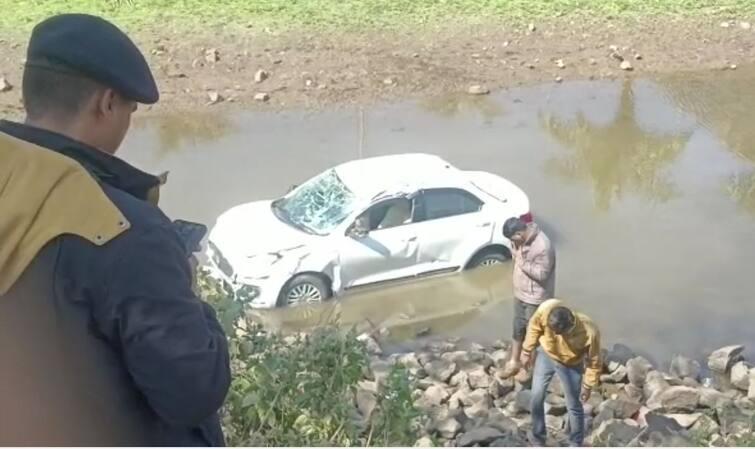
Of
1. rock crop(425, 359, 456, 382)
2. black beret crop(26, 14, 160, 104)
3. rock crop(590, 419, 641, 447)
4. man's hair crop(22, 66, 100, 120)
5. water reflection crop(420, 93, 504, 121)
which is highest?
black beret crop(26, 14, 160, 104)

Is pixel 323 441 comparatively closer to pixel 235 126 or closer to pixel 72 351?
pixel 72 351

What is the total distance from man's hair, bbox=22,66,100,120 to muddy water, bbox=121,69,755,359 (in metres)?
7.05

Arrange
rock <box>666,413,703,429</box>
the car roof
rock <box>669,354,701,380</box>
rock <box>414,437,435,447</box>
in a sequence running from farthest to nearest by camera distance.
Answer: the car roof
rock <box>669,354,701,380</box>
rock <box>666,413,703,429</box>
rock <box>414,437,435,447</box>

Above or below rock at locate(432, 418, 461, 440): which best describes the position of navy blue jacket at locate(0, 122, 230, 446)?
above

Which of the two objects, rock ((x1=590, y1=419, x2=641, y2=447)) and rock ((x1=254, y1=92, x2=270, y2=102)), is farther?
rock ((x1=254, y1=92, x2=270, y2=102))

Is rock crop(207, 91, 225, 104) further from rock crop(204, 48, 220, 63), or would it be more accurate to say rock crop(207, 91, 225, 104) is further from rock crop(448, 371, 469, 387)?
rock crop(448, 371, 469, 387)

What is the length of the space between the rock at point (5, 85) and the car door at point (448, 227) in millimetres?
8079

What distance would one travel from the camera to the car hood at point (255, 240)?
10.8 metres

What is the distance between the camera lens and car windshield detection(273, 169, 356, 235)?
11180 mm

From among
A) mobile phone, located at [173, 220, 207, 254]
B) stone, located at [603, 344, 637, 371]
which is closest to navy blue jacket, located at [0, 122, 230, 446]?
mobile phone, located at [173, 220, 207, 254]

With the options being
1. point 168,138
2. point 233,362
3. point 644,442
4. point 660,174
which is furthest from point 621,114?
point 233,362

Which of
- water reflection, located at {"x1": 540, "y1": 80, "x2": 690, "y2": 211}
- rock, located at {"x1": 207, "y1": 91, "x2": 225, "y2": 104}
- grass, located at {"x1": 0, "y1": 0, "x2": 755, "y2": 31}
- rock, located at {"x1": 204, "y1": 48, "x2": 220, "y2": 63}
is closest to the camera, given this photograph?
water reflection, located at {"x1": 540, "y1": 80, "x2": 690, "y2": 211}

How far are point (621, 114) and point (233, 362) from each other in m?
13.0

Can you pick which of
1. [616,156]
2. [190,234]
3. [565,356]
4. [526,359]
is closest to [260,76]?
[616,156]
